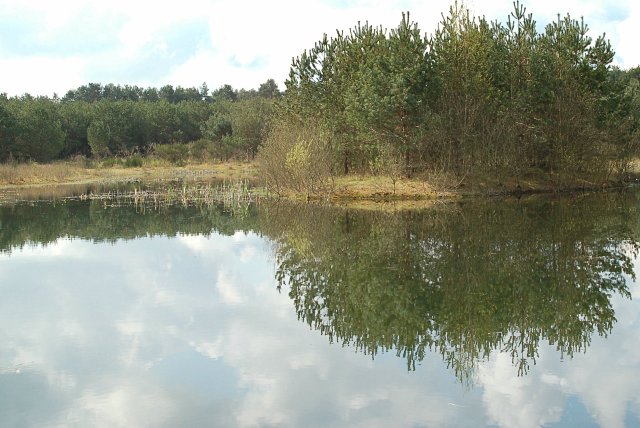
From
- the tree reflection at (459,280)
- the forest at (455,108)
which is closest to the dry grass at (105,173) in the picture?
the forest at (455,108)

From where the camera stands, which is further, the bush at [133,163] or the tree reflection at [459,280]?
the bush at [133,163]

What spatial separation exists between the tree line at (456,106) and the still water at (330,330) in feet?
37.4

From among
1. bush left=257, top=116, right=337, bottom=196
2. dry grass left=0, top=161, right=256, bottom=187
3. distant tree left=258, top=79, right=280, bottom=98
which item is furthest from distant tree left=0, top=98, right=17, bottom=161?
distant tree left=258, top=79, right=280, bottom=98

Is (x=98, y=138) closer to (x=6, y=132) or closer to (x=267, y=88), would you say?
(x=6, y=132)

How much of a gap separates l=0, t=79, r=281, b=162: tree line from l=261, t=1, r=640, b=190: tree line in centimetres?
3326

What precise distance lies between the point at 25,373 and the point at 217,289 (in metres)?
5.28

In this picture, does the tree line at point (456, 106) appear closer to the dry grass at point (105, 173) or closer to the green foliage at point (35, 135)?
the dry grass at point (105, 173)

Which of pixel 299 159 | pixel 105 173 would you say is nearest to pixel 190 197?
pixel 299 159

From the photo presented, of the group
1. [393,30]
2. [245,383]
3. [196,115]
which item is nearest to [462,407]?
[245,383]

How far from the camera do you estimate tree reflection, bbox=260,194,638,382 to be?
386 inches

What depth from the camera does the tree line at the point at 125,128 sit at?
6272 centimetres

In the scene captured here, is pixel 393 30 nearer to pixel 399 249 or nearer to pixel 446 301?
pixel 399 249

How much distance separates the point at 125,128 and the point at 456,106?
182 feet

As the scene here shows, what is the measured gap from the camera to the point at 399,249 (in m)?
17.1
